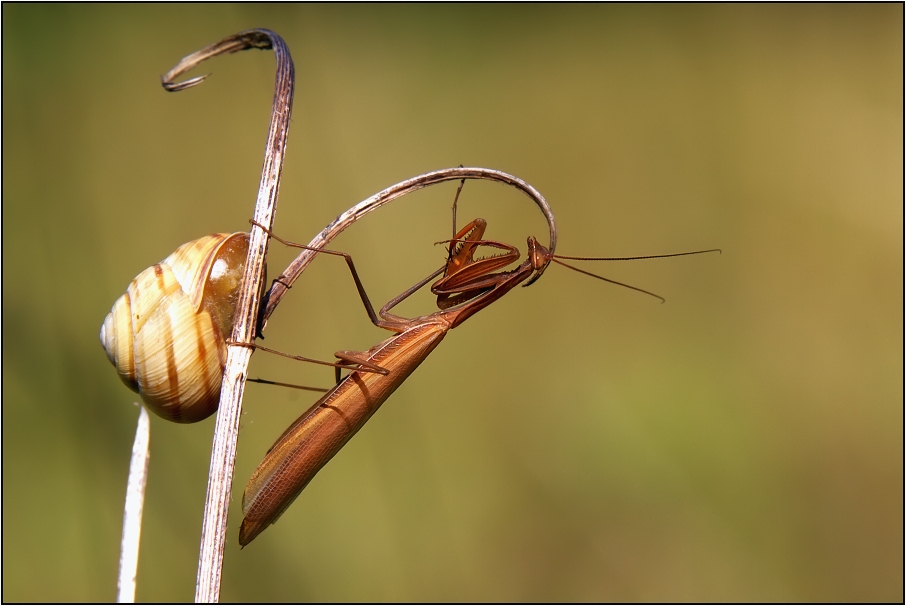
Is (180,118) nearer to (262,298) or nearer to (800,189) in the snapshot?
(262,298)

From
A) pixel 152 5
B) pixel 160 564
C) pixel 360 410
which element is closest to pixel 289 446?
pixel 360 410

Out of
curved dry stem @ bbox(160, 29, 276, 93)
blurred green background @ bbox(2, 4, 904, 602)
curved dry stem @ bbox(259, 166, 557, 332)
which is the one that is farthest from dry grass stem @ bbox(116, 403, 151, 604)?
blurred green background @ bbox(2, 4, 904, 602)

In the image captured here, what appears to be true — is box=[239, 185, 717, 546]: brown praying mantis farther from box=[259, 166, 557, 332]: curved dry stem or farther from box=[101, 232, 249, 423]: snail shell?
box=[101, 232, 249, 423]: snail shell

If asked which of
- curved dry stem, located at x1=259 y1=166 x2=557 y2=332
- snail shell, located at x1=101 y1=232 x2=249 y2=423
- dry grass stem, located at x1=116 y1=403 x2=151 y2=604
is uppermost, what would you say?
curved dry stem, located at x1=259 y1=166 x2=557 y2=332

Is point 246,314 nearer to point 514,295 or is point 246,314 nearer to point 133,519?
point 133,519

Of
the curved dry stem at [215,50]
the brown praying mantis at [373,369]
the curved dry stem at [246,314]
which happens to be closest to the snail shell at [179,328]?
the curved dry stem at [246,314]

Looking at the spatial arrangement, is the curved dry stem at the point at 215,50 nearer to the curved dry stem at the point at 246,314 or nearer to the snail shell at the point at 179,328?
the curved dry stem at the point at 246,314
